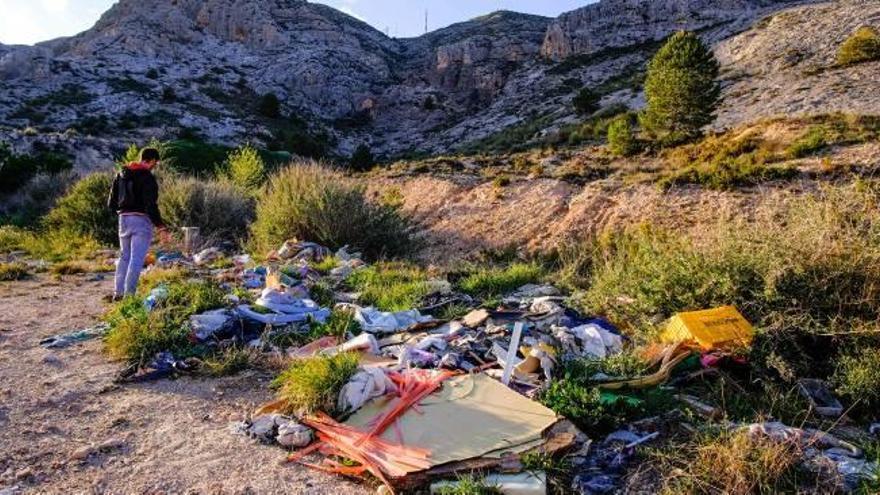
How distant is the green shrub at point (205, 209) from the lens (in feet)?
38.1

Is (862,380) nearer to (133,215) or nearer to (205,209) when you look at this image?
(133,215)

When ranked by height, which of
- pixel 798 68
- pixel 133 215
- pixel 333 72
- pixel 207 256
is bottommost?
pixel 207 256

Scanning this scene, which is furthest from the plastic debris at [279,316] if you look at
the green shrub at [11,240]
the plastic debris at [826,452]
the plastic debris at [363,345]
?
the green shrub at [11,240]

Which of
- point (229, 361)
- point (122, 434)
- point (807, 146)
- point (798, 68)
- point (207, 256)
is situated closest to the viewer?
point (122, 434)

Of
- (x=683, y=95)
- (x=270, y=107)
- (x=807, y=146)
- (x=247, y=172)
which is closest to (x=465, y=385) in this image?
(x=247, y=172)

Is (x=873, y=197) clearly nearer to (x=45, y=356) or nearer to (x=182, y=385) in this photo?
(x=182, y=385)

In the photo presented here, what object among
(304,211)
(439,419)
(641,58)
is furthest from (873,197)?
(641,58)

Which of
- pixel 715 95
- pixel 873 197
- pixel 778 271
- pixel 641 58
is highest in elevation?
pixel 641 58

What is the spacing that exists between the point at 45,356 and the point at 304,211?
524cm

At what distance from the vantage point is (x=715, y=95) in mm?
25672

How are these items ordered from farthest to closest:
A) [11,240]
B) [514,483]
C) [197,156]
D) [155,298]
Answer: [197,156], [11,240], [155,298], [514,483]

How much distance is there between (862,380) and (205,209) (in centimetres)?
1135

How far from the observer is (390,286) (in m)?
6.29

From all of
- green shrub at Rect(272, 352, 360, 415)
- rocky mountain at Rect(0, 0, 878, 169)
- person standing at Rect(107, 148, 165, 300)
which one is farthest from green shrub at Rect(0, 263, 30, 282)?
rocky mountain at Rect(0, 0, 878, 169)
